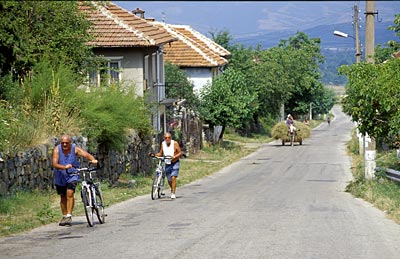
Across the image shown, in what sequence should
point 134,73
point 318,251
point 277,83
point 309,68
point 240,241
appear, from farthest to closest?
point 309,68 → point 277,83 → point 134,73 → point 240,241 → point 318,251

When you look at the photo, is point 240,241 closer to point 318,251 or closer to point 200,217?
point 318,251

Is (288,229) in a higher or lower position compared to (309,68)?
lower

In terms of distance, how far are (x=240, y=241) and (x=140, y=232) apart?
210 centimetres

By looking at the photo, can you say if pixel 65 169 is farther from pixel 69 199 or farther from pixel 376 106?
pixel 376 106

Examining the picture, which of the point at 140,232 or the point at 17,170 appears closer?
the point at 140,232

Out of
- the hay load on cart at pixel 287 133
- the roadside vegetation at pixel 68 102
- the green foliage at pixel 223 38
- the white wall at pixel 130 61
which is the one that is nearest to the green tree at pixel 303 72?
the green foliage at pixel 223 38

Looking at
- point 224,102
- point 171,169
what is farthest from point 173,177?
point 224,102

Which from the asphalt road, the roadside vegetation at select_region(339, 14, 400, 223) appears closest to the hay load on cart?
the asphalt road

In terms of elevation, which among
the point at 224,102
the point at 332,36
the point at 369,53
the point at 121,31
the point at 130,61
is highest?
the point at 332,36

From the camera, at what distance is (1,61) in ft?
44.1

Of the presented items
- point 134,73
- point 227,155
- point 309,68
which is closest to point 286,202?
point 134,73

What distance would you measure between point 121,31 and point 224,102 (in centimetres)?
1555

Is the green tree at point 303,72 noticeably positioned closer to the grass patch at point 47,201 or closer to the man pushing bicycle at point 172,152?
the grass patch at point 47,201

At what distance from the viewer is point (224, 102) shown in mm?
50656
